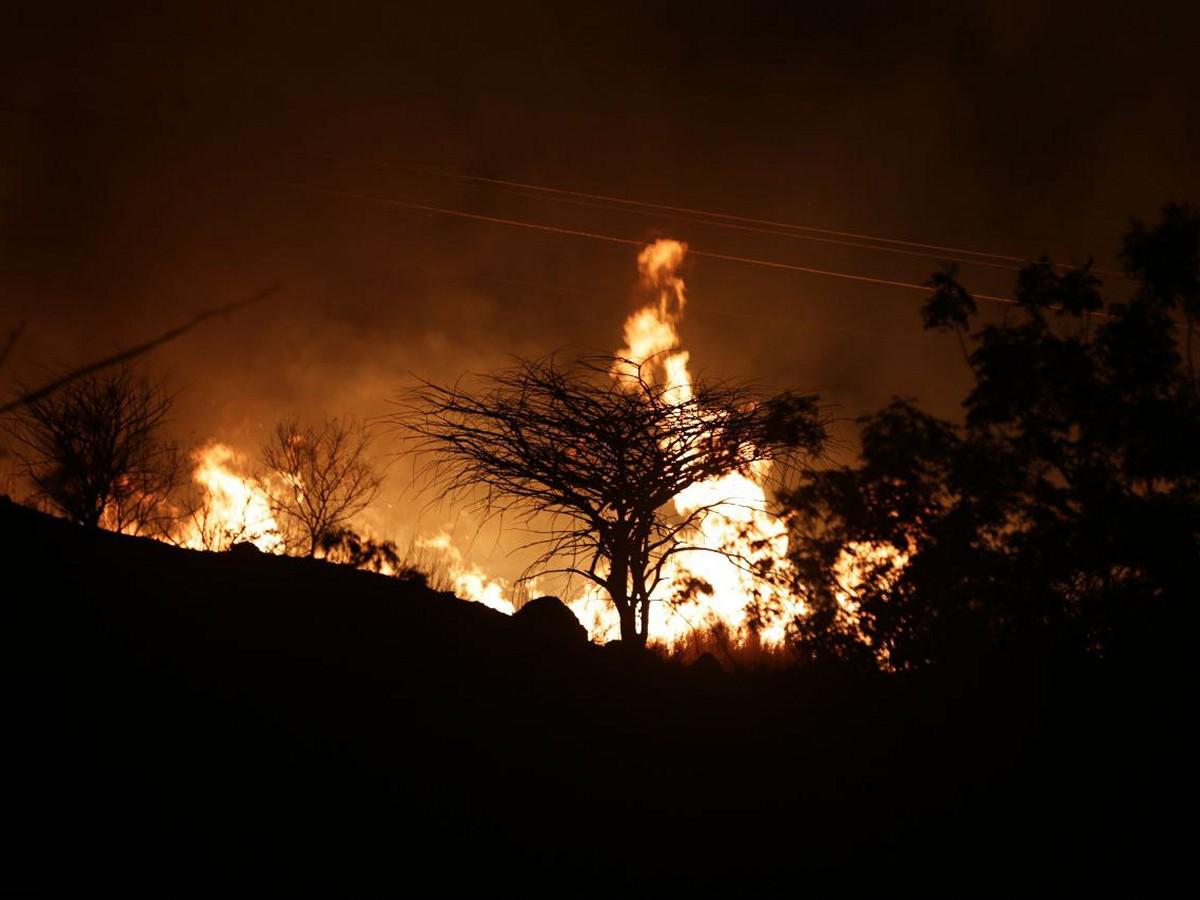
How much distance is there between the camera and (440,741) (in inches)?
327

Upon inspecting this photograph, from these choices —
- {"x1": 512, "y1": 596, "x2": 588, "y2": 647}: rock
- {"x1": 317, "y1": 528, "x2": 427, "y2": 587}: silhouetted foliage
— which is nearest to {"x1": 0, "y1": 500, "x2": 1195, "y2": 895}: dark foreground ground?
{"x1": 512, "y1": 596, "x2": 588, "y2": 647}: rock

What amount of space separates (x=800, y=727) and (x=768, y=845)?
264cm

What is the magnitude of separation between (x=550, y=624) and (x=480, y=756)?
Answer: 210 inches

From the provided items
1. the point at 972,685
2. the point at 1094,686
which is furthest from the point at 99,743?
the point at 1094,686

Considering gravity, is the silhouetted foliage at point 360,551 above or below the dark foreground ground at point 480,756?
above

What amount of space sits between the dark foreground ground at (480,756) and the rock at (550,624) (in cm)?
40

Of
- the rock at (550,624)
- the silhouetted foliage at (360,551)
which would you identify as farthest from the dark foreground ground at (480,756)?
the silhouetted foliage at (360,551)

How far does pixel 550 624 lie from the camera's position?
1360 cm

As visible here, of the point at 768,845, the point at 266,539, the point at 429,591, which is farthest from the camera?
the point at 266,539

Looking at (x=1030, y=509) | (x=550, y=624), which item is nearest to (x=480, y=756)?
(x=550, y=624)

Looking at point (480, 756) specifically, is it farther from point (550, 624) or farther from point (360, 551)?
point (360, 551)

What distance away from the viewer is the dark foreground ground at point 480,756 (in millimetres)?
6223

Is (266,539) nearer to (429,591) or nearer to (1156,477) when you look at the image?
(429,591)

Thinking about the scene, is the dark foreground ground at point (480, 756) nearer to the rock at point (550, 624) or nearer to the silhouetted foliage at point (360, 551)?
the rock at point (550, 624)
